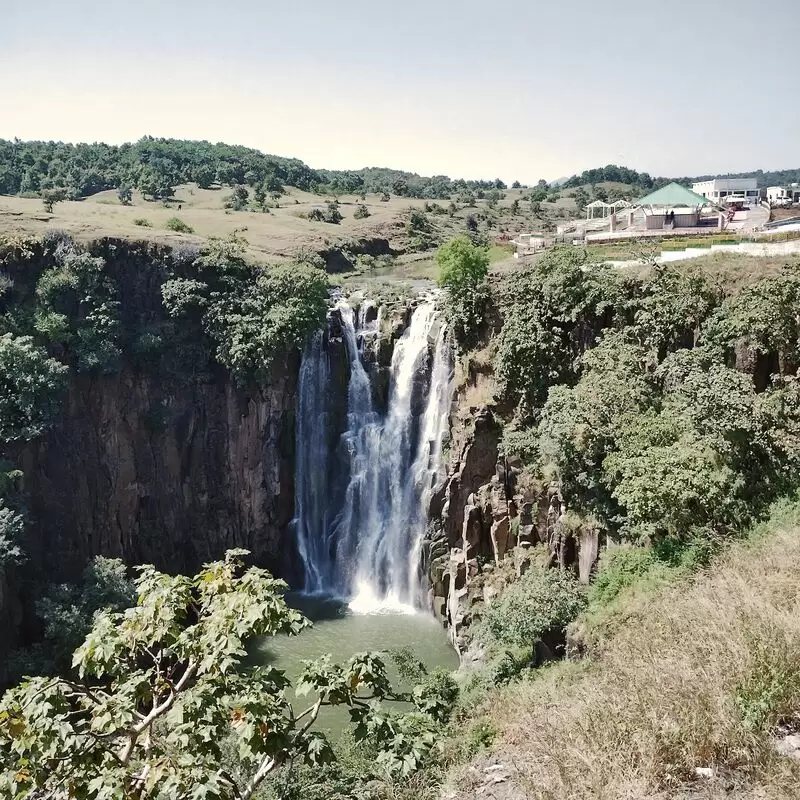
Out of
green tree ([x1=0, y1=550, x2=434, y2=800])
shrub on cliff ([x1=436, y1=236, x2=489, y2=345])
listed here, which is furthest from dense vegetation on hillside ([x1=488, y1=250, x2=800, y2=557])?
green tree ([x1=0, y1=550, x2=434, y2=800])

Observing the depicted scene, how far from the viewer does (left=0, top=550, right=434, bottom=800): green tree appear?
7.06m

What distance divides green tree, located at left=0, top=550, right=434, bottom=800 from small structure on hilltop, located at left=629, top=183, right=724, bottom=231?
28497mm

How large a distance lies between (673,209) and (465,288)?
53.5 ft

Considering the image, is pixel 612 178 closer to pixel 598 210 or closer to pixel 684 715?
pixel 598 210

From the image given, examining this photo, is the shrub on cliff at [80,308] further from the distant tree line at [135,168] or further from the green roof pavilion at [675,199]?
the distant tree line at [135,168]

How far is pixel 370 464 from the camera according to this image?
91.5 feet

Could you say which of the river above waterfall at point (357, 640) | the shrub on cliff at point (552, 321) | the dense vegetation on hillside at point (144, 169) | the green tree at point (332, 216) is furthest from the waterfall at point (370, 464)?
the dense vegetation on hillside at point (144, 169)

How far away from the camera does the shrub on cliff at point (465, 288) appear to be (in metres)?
24.1

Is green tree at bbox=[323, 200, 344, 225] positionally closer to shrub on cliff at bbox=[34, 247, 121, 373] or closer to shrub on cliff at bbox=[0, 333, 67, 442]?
shrub on cliff at bbox=[34, 247, 121, 373]

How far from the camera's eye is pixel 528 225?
213 ft

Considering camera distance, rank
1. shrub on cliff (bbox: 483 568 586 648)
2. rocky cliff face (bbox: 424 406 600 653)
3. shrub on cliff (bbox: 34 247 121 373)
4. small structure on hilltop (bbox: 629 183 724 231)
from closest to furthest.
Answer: shrub on cliff (bbox: 483 568 586 648) → rocky cliff face (bbox: 424 406 600 653) → shrub on cliff (bbox: 34 247 121 373) → small structure on hilltop (bbox: 629 183 724 231)

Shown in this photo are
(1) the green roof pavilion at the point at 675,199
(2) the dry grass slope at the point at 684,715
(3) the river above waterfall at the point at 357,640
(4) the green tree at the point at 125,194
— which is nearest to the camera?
(2) the dry grass slope at the point at 684,715

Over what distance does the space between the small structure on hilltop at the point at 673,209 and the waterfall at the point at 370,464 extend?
515 inches

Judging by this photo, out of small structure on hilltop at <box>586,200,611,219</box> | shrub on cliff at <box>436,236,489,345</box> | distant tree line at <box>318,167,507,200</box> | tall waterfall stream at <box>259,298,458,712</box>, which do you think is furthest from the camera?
distant tree line at <box>318,167,507,200</box>
